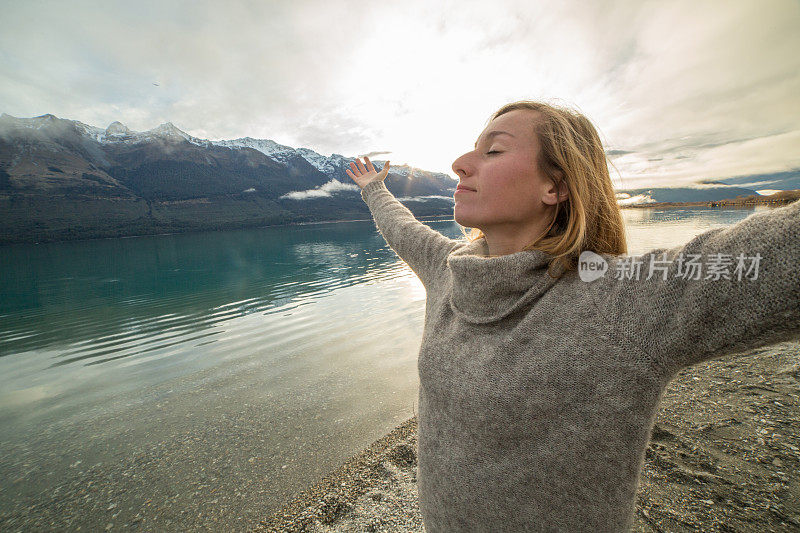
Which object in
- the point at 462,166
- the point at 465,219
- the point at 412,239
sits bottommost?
the point at 412,239

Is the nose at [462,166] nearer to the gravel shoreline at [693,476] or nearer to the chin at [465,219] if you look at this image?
the chin at [465,219]

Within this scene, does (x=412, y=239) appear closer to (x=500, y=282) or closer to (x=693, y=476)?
(x=500, y=282)

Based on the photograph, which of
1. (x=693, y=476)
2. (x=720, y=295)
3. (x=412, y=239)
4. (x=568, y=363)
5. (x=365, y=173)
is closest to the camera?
(x=720, y=295)

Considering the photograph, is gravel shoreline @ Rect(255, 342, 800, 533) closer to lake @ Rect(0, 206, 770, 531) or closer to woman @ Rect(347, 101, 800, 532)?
lake @ Rect(0, 206, 770, 531)

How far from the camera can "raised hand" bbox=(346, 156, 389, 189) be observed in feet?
10.7

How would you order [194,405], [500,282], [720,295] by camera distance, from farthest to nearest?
1. [194,405]
2. [500,282]
3. [720,295]

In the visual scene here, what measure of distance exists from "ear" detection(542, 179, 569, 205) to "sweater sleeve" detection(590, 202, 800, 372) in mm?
552

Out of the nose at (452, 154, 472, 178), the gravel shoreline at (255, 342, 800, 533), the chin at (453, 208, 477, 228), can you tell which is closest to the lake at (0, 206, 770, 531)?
the chin at (453, 208, 477, 228)

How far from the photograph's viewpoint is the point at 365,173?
3.43 meters

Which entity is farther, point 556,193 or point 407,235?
point 407,235

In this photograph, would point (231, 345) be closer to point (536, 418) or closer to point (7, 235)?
point (536, 418)

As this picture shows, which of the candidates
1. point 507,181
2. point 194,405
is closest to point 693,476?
point 507,181

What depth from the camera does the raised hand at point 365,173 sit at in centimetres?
327

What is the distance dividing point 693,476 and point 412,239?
13.5 ft
